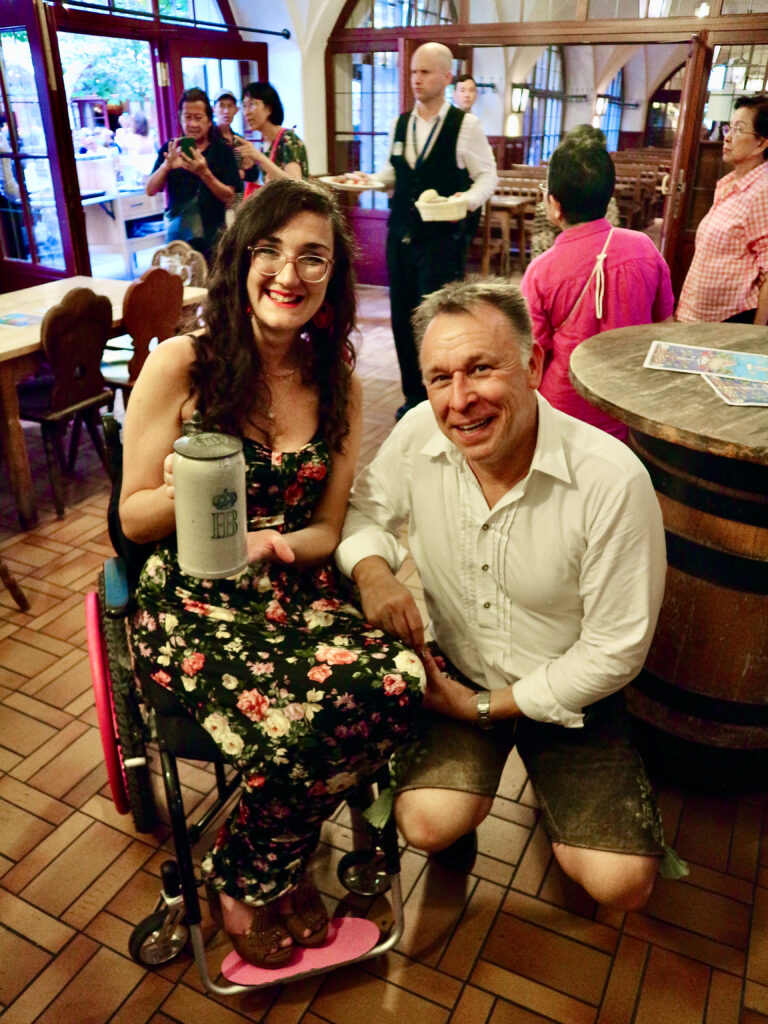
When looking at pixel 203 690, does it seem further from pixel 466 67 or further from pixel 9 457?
pixel 466 67

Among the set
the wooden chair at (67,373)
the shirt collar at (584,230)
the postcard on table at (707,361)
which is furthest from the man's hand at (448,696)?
the wooden chair at (67,373)

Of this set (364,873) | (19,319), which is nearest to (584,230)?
(364,873)

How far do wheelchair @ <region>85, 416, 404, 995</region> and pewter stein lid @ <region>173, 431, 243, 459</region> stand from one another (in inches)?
16.3

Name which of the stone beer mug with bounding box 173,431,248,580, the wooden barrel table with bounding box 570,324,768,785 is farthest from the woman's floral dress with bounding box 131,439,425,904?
the wooden barrel table with bounding box 570,324,768,785

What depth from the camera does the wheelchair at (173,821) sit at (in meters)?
1.46

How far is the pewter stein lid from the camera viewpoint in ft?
3.97

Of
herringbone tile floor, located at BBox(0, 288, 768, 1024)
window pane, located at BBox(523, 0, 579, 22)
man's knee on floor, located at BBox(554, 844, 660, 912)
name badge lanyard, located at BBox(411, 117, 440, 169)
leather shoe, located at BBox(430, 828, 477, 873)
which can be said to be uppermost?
window pane, located at BBox(523, 0, 579, 22)

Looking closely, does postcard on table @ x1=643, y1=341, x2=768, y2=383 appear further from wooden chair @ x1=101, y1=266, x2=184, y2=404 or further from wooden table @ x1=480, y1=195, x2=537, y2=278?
wooden table @ x1=480, y1=195, x2=537, y2=278

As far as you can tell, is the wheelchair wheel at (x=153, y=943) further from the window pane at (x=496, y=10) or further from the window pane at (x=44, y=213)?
the window pane at (x=496, y=10)

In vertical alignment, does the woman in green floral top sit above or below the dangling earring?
above

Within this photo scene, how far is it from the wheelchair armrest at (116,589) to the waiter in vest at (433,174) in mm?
2730

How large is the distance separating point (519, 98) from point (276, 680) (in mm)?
11379

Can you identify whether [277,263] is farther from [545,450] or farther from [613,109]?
[613,109]

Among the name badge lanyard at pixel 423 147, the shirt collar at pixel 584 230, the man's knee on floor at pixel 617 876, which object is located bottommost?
the man's knee on floor at pixel 617 876
